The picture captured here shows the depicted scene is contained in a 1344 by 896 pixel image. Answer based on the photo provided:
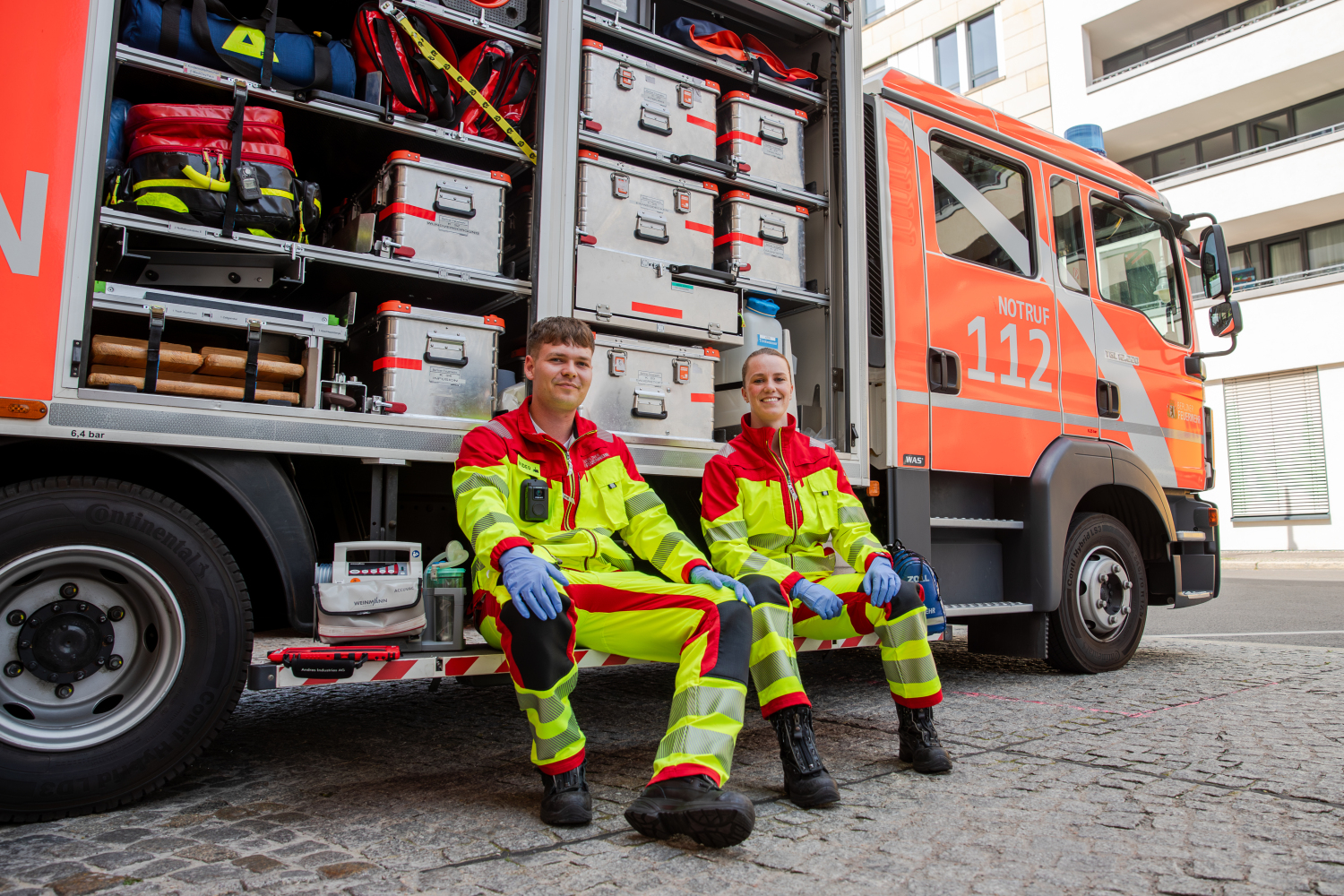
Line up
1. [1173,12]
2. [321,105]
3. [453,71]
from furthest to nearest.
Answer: [1173,12], [453,71], [321,105]

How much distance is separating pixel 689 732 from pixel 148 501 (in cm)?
165

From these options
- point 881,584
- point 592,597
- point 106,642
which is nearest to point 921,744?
point 881,584

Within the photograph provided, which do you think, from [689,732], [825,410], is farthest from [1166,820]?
[825,410]

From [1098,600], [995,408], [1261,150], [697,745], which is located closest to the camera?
[697,745]

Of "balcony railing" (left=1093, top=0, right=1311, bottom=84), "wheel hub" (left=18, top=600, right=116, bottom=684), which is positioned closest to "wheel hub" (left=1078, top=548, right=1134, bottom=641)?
"wheel hub" (left=18, top=600, right=116, bottom=684)

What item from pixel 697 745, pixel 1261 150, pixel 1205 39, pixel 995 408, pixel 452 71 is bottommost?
pixel 697 745

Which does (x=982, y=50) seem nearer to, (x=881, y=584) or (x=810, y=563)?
(x=810, y=563)

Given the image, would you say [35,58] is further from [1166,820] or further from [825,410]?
[1166,820]

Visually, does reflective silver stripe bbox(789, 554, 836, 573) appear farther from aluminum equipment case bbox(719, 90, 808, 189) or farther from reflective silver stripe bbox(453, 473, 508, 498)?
aluminum equipment case bbox(719, 90, 808, 189)

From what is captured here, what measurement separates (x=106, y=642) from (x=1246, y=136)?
22.5 metres

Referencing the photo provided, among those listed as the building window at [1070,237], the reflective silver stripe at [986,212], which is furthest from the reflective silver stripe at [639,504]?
the building window at [1070,237]

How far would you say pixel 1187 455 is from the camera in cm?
573

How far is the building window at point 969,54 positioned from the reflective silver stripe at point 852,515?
72.5 feet

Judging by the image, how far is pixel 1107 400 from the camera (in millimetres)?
5242
